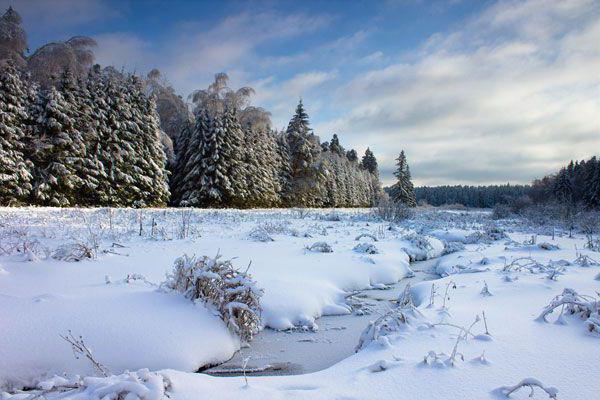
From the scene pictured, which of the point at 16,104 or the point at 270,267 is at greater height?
the point at 16,104

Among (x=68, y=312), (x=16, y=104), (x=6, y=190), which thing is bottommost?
(x=68, y=312)

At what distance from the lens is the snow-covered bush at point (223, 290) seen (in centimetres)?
418

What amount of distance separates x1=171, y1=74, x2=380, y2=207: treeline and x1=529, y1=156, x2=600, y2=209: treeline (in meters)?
26.7

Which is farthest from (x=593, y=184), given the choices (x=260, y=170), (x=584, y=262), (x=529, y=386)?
(x=529, y=386)

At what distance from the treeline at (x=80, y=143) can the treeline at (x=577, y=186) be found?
41083 mm

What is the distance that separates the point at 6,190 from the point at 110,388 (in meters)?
21.3

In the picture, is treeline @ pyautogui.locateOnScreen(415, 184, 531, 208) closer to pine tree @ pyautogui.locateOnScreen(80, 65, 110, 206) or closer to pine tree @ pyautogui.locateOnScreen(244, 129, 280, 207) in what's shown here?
pine tree @ pyautogui.locateOnScreen(244, 129, 280, 207)

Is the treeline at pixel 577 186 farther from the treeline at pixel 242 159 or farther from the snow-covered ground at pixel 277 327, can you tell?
the snow-covered ground at pixel 277 327

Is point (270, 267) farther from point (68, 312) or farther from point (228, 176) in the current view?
point (228, 176)

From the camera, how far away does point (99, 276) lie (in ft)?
16.2

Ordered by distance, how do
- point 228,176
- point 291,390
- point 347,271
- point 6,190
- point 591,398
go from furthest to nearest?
point 228,176 → point 6,190 → point 347,271 → point 291,390 → point 591,398

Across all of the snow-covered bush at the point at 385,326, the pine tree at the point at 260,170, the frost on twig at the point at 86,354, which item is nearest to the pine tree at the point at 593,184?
the pine tree at the point at 260,170

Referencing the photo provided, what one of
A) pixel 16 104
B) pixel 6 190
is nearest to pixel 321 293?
pixel 6 190

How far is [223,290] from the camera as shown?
423cm
